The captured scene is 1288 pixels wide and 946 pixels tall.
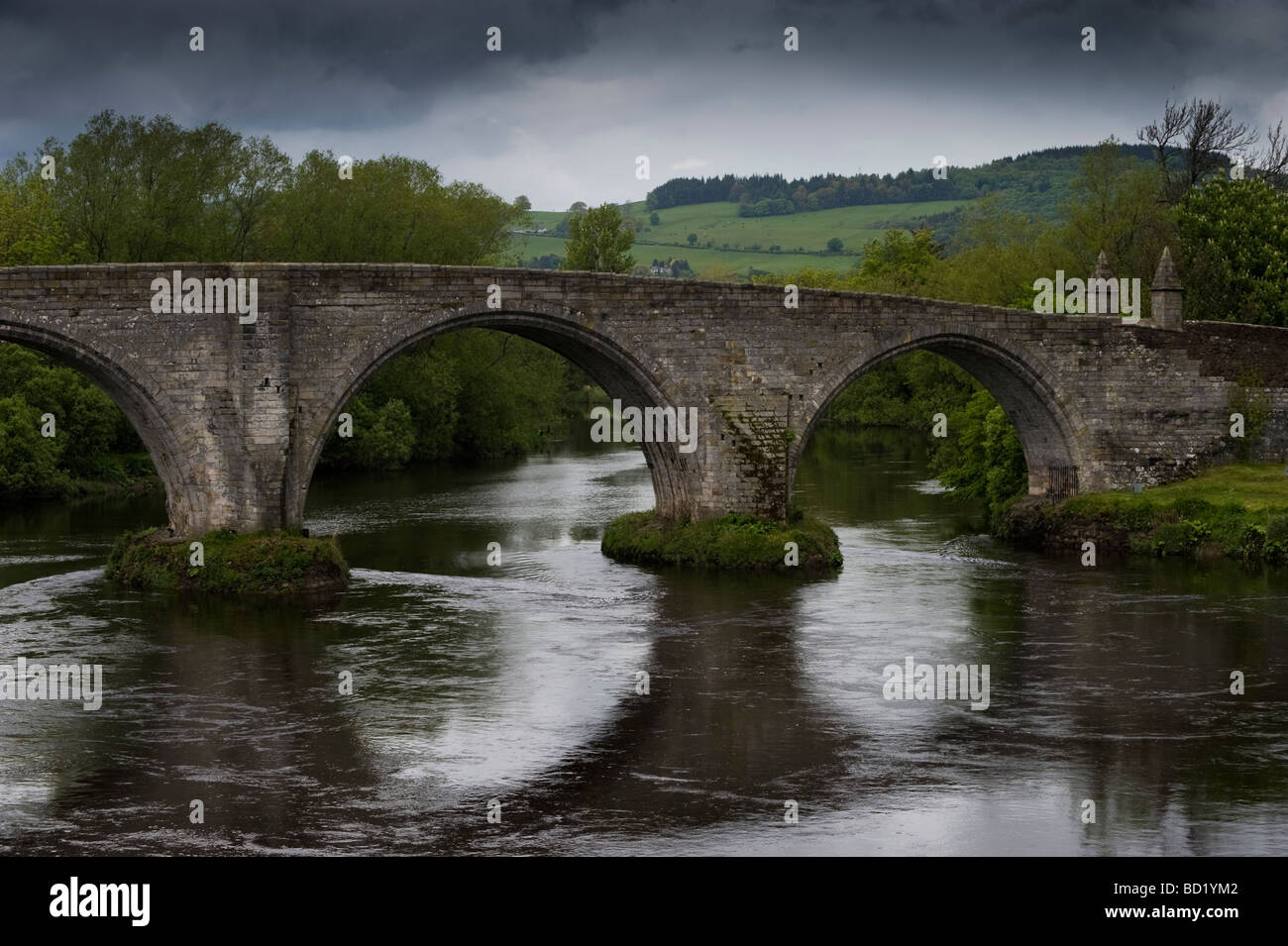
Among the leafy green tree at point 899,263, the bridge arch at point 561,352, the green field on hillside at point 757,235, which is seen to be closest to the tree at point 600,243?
the leafy green tree at point 899,263

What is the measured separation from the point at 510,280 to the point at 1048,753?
45.7 feet

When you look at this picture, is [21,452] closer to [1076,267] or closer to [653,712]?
[653,712]

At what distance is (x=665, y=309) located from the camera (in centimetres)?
2942

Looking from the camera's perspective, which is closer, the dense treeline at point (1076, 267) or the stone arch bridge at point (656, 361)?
the stone arch bridge at point (656, 361)

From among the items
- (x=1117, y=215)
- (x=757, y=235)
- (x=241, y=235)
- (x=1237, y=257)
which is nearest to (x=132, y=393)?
(x=241, y=235)

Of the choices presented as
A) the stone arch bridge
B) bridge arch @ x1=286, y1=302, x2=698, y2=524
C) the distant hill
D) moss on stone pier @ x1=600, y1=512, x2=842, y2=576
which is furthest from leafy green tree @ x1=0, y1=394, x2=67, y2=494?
the distant hill

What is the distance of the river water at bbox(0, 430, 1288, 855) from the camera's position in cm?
1566

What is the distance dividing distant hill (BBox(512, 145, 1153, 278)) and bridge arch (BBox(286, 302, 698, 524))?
8462cm

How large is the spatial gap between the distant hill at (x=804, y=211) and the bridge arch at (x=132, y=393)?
293 ft

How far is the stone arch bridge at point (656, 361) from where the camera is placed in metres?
26.9

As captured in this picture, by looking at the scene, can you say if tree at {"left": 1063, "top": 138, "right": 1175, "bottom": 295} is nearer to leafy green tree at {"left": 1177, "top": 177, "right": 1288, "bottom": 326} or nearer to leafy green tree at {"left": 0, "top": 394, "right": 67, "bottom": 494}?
leafy green tree at {"left": 1177, "top": 177, "right": 1288, "bottom": 326}

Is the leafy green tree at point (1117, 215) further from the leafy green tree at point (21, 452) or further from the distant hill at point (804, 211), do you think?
the distant hill at point (804, 211)

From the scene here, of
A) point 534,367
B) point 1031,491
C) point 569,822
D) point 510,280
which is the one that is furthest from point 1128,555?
point 534,367
